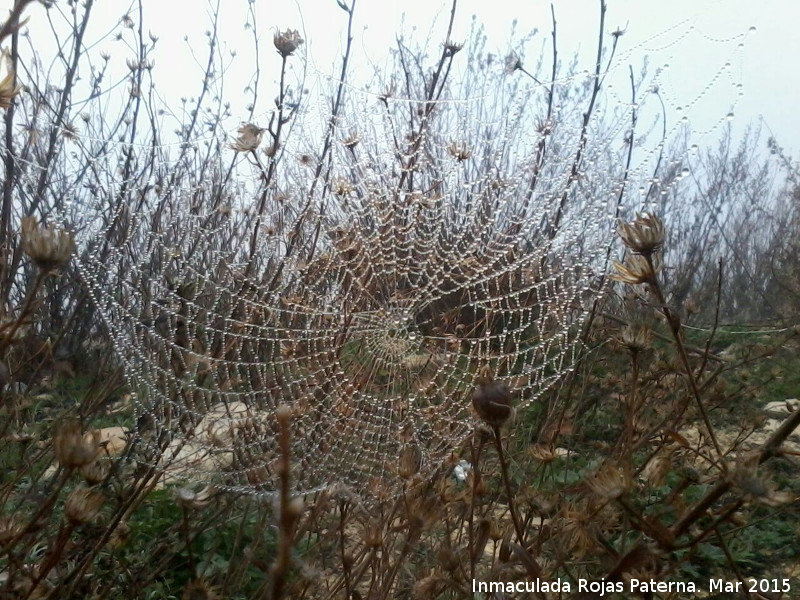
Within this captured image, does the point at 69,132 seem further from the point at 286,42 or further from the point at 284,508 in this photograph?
the point at 284,508

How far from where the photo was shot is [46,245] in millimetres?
684

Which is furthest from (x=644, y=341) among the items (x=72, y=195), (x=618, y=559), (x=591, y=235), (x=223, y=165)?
(x=72, y=195)

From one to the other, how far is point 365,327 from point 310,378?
0.55 ft

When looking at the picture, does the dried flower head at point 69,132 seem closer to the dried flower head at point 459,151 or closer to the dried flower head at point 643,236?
the dried flower head at point 459,151

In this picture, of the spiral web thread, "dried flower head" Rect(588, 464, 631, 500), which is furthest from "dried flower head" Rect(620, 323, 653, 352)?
the spiral web thread

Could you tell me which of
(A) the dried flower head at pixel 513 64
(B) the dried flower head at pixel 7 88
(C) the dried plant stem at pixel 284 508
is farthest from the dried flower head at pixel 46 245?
(A) the dried flower head at pixel 513 64

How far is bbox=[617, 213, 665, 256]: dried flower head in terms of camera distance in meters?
0.68

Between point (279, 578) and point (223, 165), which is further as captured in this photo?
point (223, 165)

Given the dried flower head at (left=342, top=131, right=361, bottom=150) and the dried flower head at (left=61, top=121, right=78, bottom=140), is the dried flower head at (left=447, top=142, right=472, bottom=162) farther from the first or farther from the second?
the dried flower head at (left=61, top=121, right=78, bottom=140)

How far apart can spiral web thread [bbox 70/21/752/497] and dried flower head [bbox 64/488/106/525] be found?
0.66m

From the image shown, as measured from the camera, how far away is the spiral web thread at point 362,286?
4.60 feet

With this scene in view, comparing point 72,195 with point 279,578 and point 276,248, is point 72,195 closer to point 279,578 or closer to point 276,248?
point 276,248

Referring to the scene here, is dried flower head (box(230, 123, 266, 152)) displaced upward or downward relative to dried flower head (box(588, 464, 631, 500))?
upward

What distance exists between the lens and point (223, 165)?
2.09m
